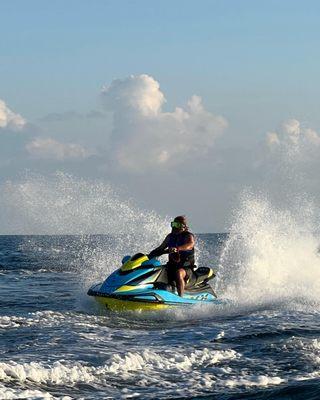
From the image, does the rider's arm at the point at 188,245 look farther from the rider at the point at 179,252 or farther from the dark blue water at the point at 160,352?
the dark blue water at the point at 160,352

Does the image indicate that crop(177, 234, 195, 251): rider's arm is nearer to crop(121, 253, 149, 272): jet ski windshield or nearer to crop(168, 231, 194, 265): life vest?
crop(168, 231, 194, 265): life vest

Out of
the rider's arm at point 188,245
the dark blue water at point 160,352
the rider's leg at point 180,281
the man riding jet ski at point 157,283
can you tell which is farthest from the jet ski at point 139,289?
the rider's arm at point 188,245

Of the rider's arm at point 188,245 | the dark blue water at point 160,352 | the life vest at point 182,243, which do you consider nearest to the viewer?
the dark blue water at point 160,352

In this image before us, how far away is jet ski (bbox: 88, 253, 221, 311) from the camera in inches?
509

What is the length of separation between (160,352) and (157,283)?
4.07 metres

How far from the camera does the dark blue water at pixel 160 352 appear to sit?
24.7ft

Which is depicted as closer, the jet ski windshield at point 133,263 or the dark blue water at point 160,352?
the dark blue water at point 160,352

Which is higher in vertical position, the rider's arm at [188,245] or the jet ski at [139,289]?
the rider's arm at [188,245]

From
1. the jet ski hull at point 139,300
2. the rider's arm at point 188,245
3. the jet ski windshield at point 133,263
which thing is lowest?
the jet ski hull at point 139,300

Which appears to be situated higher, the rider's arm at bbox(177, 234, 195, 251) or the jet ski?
the rider's arm at bbox(177, 234, 195, 251)

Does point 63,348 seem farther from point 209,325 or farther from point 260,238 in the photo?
point 260,238

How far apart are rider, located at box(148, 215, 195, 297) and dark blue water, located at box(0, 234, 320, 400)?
796 mm

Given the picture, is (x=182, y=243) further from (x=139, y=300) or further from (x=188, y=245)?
(x=139, y=300)


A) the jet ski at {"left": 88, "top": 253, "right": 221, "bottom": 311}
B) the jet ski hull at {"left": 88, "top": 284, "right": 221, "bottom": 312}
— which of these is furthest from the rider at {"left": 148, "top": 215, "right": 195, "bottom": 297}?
the jet ski hull at {"left": 88, "top": 284, "right": 221, "bottom": 312}
